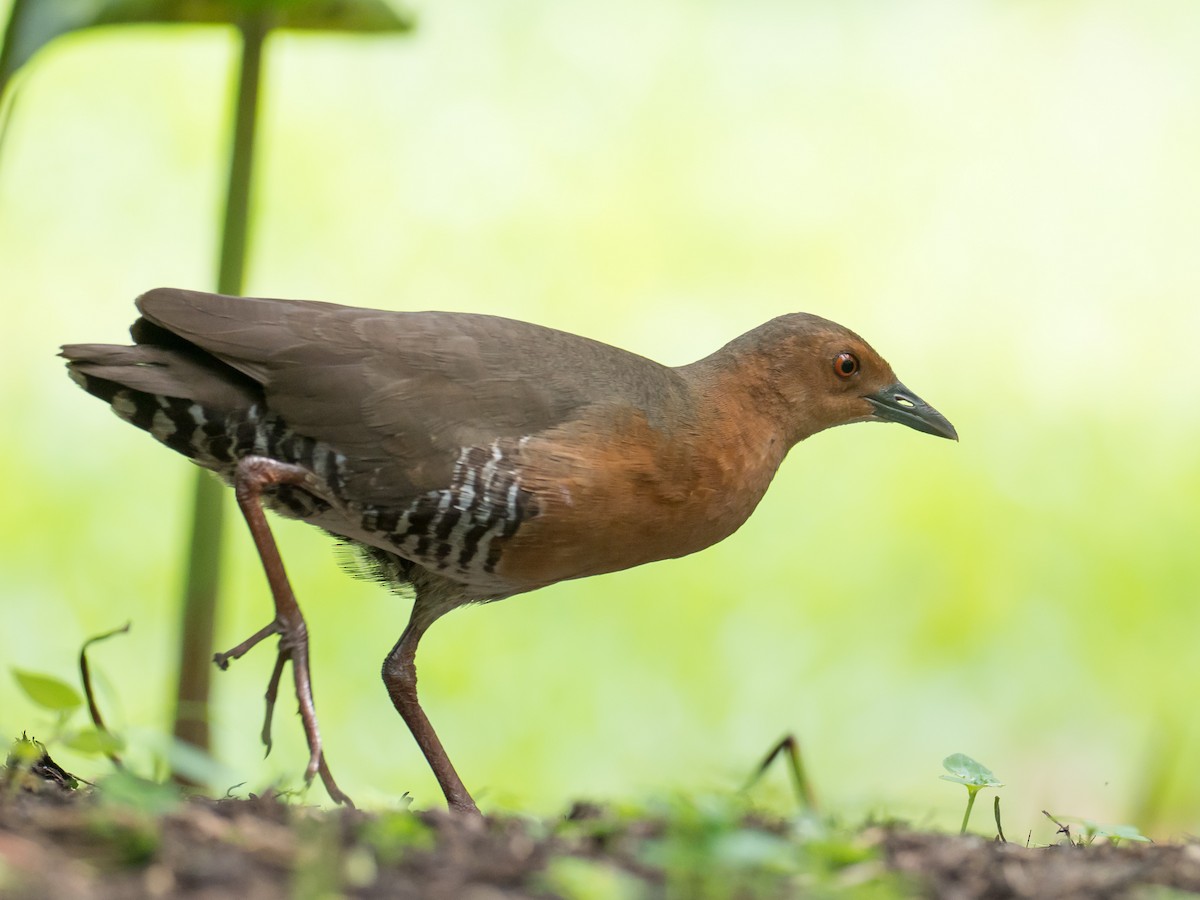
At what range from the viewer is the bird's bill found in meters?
4.54

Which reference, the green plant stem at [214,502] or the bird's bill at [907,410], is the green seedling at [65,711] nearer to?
the green plant stem at [214,502]

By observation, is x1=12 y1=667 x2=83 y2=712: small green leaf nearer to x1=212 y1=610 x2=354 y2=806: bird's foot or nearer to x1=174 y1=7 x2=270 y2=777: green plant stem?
x1=212 y1=610 x2=354 y2=806: bird's foot

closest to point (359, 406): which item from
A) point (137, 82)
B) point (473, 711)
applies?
point (473, 711)

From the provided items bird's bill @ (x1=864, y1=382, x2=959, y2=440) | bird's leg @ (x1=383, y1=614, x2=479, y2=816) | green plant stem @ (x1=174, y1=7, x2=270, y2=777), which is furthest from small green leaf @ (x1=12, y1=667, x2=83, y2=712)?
bird's bill @ (x1=864, y1=382, x2=959, y2=440)

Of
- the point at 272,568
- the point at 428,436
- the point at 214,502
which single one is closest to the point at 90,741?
the point at 272,568

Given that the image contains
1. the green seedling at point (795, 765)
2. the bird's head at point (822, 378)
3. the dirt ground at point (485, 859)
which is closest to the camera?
the dirt ground at point (485, 859)

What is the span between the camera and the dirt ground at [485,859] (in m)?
2.31

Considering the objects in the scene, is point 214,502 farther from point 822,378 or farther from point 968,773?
point 968,773

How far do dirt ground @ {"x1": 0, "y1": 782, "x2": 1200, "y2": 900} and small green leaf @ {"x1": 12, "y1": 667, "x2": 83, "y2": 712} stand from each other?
1.05 ft

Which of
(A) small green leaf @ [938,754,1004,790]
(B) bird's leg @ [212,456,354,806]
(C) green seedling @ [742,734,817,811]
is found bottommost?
(C) green seedling @ [742,734,817,811]

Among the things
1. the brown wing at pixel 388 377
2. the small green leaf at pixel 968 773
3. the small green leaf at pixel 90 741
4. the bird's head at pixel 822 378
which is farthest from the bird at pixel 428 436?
the small green leaf at pixel 968 773

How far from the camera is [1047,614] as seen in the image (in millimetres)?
7266

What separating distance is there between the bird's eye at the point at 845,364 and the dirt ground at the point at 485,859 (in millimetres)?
1829

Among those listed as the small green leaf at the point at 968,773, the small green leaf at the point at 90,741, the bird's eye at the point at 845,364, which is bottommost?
the small green leaf at the point at 90,741
